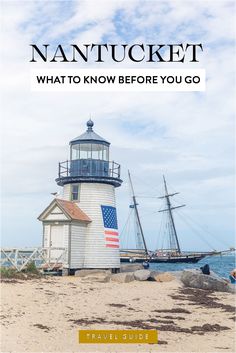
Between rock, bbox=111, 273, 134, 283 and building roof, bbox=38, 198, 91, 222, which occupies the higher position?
building roof, bbox=38, 198, 91, 222

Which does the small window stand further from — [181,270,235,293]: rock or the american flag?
[181,270,235,293]: rock

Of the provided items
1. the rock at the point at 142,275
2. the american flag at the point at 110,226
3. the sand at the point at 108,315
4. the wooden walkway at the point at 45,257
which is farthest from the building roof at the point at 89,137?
the sand at the point at 108,315

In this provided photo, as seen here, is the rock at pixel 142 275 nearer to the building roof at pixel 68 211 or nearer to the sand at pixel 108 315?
the sand at pixel 108 315

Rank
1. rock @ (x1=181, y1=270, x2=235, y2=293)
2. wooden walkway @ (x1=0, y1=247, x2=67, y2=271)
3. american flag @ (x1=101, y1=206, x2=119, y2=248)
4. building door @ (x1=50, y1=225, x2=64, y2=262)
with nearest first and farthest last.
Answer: rock @ (x1=181, y1=270, x2=235, y2=293)
wooden walkway @ (x1=0, y1=247, x2=67, y2=271)
building door @ (x1=50, y1=225, x2=64, y2=262)
american flag @ (x1=101, y1=206, x2=119, y2=248)

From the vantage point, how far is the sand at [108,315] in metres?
10.5

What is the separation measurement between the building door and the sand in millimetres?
5133

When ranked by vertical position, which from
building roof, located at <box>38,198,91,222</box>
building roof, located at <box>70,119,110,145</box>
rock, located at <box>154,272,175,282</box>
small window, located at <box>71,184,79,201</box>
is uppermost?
building roof, located at <box>70,119,110,145</box>

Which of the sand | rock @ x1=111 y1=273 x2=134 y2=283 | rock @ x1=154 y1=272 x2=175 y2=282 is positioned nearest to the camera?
the sand

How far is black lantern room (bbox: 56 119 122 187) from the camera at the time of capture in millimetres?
28438

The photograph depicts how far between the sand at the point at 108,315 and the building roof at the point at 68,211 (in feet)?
18.4

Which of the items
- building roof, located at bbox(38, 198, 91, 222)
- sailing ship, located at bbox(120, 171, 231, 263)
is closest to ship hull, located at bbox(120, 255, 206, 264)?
sailing ship, located at bbox(120, 171, 231, 263)

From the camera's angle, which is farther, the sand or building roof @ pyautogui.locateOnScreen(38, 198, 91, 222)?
building roof @ pyautogui.locateOnScreen(38, 198, 91, 222)

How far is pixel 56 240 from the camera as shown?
90.4ft

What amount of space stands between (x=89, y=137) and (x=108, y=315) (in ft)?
53.8
